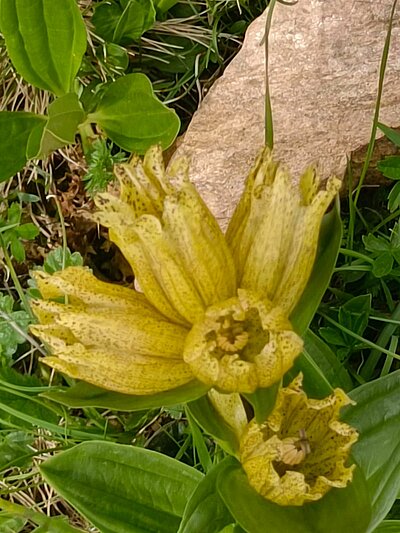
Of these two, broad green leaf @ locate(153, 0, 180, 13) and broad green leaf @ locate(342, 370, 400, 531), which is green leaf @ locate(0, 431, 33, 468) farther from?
broad green leaf @ locate(153, 0, 180, 13)

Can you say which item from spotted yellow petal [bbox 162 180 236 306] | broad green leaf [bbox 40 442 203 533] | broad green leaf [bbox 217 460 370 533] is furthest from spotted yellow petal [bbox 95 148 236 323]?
broad green leaf [bbox 40 442 203 533]

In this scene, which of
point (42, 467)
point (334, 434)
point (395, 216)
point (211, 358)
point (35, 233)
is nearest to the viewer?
point (211, 358)

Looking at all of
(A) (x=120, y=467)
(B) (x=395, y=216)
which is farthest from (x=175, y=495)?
(B) (x=395, y=216)

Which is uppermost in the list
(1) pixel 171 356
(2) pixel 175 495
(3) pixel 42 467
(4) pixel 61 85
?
(4) pixel 61 85

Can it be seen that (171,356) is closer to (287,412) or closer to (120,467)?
(287,412)

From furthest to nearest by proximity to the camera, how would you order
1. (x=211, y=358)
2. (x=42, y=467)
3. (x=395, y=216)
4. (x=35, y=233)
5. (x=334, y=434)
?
(x=35, y=233) → (x=395, y=216) → (x=42, y=467) → (x=334, y=434) → (x=211, y=358)

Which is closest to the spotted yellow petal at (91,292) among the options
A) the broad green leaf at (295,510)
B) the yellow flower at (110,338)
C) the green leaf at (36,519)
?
the yellow flower at (110,338)

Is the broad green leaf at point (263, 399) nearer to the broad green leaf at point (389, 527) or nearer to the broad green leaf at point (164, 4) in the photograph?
the broad green leaf at point (389, 527)
